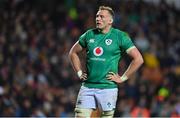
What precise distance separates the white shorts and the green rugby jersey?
7 centimetres

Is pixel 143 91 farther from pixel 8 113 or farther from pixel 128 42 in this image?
pixel 128 42

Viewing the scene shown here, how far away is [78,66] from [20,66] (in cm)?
844

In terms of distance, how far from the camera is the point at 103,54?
1048 centimetres

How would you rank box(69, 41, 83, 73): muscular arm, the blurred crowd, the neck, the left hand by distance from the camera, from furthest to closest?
1. the blurred crowd
2. box(69, 41, 83, 73): muscular arm
3. the neck
4. the left hand

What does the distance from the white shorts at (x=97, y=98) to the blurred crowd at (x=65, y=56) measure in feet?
21.6

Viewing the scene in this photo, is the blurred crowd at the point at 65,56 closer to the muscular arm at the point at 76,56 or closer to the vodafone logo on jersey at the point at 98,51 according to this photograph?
the muscular arm at the point at 76,56

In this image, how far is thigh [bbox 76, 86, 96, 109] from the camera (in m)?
10.5

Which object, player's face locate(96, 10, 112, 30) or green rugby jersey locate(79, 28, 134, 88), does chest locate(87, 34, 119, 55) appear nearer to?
green rugby jersey locate(79, 28, 134, 88)

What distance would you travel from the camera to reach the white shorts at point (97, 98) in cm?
1050

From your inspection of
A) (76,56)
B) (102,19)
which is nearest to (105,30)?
(102,19)

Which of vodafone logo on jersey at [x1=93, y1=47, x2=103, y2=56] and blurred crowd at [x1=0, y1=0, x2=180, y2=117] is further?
blurred crowd at [x1=0, y1=0, x2=180, y2=117]

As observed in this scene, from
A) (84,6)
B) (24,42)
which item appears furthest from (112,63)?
(84,6)

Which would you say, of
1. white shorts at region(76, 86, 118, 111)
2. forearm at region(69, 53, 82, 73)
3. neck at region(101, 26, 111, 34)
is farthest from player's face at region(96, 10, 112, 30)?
white shorts at region(76, 86, 118, 111)

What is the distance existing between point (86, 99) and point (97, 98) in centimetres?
16
